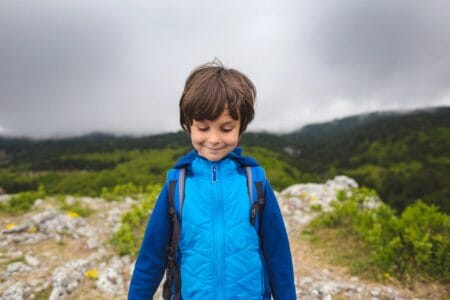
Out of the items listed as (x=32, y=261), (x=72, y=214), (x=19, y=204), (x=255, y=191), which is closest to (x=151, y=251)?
(x=255, y=191)

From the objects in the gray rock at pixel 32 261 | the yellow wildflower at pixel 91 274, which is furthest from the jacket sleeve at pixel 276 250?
the gray rock at pixel 32 261

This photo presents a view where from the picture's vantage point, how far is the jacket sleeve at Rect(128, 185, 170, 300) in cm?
184

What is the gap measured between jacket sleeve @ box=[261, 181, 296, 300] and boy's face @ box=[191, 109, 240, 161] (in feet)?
1.51

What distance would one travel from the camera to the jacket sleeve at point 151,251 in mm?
1842

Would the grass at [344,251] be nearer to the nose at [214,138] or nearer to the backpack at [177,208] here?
the backpack at [177,208]

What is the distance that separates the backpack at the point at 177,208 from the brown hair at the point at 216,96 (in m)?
0.39

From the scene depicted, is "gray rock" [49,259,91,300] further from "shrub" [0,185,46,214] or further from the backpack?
"shrub" [0,185,46,214]

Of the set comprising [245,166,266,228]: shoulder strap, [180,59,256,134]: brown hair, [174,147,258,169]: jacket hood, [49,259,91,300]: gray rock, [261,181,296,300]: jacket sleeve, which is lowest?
[49,259,91,300]: gray rock

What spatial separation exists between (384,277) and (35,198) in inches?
400

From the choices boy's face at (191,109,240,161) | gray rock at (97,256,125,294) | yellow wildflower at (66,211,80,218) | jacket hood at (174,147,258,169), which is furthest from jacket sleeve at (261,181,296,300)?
yellow wildflower at (66,211,80,218)

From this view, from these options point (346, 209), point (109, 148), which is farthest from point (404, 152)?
point (109, 148)

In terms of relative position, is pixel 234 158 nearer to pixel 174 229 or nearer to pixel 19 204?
pixel 174 229

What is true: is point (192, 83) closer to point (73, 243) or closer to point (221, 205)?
point (221, 205)

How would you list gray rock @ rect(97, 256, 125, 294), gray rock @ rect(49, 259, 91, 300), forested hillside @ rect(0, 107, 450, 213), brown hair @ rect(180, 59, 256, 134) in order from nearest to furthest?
brown hair @ rect(180, 59, 256, 134) < gray rock @ rect(49, 259, 91, 300) < gray rock @ rect(97, 256, 125, 294) < forested hillside @ rect(0, 107, 450, 213)
